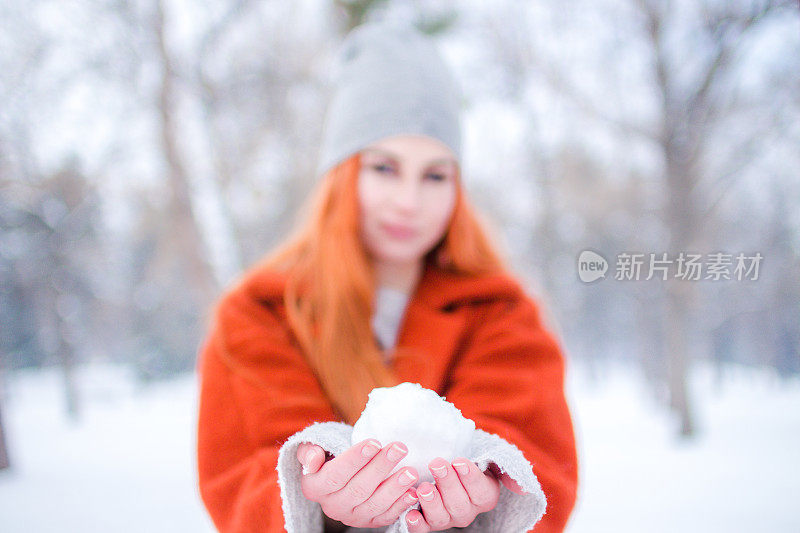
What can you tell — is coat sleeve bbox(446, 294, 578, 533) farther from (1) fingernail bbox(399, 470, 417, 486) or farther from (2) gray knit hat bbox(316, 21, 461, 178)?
(2) gray knit hat bbox(316, 21, 461, 178)

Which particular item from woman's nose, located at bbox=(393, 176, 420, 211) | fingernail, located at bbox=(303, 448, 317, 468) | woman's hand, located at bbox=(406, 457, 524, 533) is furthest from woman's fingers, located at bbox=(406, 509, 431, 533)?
woman's nose, located at bbox=(393, 176, 420, 211)

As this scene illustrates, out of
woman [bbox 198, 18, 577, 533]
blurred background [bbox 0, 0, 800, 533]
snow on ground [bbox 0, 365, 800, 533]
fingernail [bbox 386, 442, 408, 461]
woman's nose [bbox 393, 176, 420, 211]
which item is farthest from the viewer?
blurred background [bbox 0, 0, 800, 533]

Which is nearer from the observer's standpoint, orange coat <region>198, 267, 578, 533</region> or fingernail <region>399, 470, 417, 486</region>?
fingernail <region>399, 470, 417, 486</region>

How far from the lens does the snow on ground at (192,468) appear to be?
0.84m

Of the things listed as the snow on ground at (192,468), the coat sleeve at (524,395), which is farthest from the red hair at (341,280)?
the snow on ground at (192,468)

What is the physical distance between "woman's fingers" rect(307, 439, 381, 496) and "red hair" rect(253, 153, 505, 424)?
0.50ft

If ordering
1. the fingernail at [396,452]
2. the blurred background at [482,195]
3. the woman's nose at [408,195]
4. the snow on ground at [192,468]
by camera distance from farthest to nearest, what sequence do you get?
the blurred background at [482,195] < the snow on ground at [192,468] < the woman's nose at [408,195] < the fingernail at [396,452]

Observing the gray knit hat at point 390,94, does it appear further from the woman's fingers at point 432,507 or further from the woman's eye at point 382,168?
the woman's fingers at point 432,507

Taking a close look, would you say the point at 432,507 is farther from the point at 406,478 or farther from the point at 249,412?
the point at 249,412

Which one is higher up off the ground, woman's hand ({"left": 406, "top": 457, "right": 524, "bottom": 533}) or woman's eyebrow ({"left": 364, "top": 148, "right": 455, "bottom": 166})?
woman's eyebrow ({"left": 364, "top": 148, "right": 455, "bottom": 166})

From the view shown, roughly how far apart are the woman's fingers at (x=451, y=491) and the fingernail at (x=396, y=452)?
0.10ft

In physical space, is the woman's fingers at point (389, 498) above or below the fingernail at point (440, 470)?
below

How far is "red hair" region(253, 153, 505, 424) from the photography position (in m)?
0.63

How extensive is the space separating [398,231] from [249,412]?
32cm
